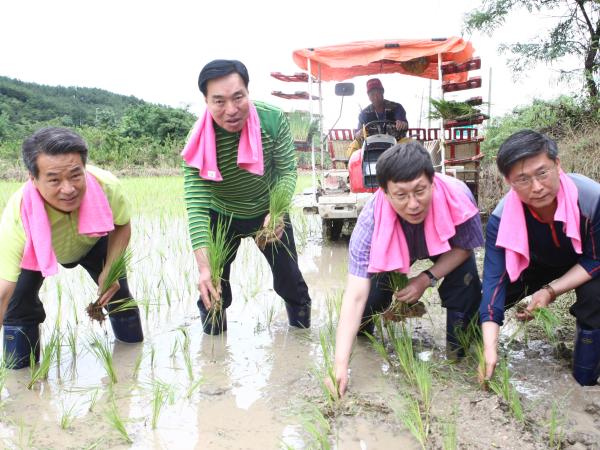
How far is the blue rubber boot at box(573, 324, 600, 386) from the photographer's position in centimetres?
229

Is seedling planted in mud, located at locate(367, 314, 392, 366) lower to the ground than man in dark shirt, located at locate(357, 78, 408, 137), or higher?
lower

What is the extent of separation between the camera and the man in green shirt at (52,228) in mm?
2232

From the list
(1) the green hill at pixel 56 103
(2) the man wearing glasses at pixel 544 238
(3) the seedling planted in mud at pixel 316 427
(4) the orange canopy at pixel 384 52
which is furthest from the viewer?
(1) the green hill at pixel 56 103

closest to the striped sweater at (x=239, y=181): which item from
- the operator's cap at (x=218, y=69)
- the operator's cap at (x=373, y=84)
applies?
the operator's cap at (x=218, y=69)

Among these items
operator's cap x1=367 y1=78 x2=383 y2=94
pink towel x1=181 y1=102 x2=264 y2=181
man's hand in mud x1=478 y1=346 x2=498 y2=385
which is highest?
operator's cap x1=367 y1=78 x2=383 y2=94

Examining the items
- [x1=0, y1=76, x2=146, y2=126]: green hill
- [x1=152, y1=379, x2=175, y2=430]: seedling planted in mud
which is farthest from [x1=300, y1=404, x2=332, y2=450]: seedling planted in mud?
[x1=0, y1=76, x2=146, y2=126]: green hill

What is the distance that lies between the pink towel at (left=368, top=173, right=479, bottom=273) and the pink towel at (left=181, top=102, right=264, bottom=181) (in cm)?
71

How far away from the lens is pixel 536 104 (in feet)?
26.1

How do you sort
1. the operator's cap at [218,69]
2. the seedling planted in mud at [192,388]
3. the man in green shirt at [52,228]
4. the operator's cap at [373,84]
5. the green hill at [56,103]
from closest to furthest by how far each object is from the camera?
the man in green shirt at [52,228]
the seedling planted in mud at [192,388]
the operator's cap at [218,69]
the operator's cap at [373,84]
the green hill at [56,103]

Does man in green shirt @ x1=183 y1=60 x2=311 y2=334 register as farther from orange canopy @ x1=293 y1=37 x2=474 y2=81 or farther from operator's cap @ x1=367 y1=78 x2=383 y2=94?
operator's cap @ x1=367 y1=78 x2=383 y2=94

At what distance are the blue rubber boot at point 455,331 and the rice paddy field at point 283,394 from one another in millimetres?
62

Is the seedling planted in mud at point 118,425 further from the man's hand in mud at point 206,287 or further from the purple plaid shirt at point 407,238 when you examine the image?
the purple plaid shirt at point 407,238

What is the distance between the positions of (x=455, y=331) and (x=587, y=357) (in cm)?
57

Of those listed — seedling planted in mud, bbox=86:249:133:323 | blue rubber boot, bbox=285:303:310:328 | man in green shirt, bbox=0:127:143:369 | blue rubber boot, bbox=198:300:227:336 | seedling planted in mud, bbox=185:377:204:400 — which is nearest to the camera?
man in green shirt, bbox=0:127:143:369
